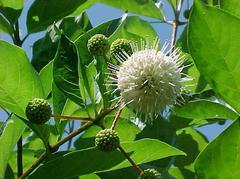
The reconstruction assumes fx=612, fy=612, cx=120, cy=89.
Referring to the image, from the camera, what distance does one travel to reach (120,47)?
254cm

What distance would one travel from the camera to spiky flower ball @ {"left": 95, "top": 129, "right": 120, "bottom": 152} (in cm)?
219

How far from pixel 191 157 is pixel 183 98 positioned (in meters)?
0.70

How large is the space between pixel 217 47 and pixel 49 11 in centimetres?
132

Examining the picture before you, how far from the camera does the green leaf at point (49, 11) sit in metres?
3.17

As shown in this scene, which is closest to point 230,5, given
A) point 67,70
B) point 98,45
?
point 98,45

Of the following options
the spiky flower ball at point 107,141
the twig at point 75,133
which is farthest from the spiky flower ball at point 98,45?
the spiky flower ball at point 107,141

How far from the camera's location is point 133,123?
282 cm

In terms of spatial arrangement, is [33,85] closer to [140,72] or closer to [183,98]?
[140,72]

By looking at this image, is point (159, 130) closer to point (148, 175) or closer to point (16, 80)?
point (148, 175)

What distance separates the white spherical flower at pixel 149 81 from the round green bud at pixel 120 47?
0.07 metres

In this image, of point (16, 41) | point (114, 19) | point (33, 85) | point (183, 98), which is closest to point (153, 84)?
point (183, 98)

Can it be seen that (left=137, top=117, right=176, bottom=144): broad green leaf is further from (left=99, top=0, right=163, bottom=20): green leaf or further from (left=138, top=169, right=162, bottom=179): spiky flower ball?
(left=99, top=0, right=163, bottom=20): green leaf

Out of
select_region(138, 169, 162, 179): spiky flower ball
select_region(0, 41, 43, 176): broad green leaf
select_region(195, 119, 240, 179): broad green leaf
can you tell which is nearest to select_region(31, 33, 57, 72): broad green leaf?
select_region(0, 41, 43, 176): broad green leaf

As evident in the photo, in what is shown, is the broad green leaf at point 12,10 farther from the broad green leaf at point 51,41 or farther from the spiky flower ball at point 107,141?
the spiky flower ball at point 107,141
